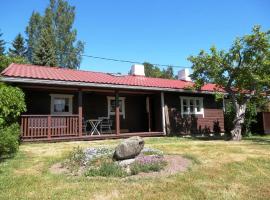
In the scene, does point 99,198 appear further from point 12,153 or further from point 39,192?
point 12,153

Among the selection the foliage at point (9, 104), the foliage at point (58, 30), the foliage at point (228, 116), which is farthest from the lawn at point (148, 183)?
the foliage at point (58, 30)

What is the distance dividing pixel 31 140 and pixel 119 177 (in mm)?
6185

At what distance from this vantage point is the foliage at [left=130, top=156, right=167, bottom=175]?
6.05 m

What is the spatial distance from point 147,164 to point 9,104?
540 centimetres

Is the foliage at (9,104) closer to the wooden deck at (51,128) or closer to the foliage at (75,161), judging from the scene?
the wooden deck at (51,128)

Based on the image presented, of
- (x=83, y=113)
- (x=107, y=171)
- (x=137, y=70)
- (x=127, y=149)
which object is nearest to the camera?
(x=107, y=171)

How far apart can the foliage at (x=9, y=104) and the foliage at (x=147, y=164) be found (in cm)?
467

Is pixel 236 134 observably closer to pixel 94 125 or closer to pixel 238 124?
pixel 238 124

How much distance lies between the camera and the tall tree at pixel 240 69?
40.6 ft

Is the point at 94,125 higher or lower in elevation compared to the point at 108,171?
higher

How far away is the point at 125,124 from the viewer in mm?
15859

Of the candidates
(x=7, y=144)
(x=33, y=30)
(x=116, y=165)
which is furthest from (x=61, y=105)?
(x=33, y=30)

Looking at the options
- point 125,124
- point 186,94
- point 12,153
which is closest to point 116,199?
point 12,153

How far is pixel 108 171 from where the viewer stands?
5887 millimetres
